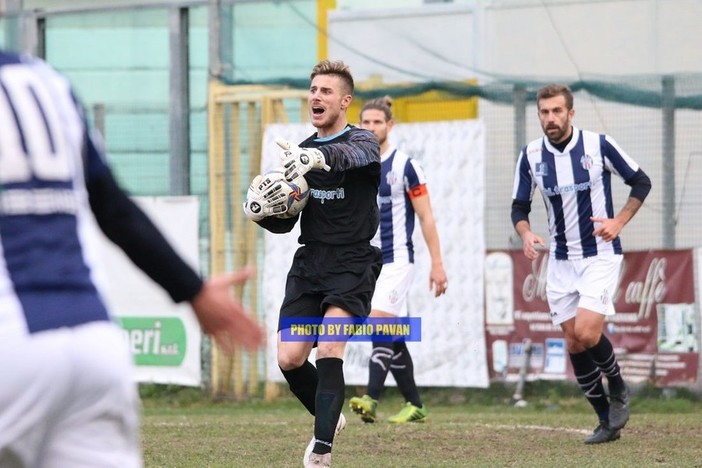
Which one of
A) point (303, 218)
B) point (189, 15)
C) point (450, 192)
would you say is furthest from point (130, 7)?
point (303, 218)

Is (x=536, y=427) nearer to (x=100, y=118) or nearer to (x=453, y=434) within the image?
(x=453, y=434)

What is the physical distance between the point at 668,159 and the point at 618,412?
3.90m

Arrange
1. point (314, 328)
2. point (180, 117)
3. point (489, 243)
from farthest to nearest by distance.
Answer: point (180, 117), point (489, 243), point (314, 328)

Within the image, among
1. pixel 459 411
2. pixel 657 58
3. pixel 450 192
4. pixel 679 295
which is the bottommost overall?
pixel 459 411

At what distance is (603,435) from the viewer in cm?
896

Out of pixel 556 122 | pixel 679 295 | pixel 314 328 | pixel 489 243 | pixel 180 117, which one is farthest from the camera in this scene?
pixel 180 117

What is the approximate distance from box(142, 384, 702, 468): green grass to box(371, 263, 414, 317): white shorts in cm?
94

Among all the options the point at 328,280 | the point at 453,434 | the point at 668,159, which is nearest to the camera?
the point at 328,280

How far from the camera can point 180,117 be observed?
1453cm

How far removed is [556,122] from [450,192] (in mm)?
3854

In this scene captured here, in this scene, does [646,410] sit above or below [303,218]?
below

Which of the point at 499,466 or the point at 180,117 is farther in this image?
the point at 180,117

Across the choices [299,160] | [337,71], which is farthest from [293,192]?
[337,71]

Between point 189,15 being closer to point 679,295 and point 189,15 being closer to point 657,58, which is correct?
point 657,58
